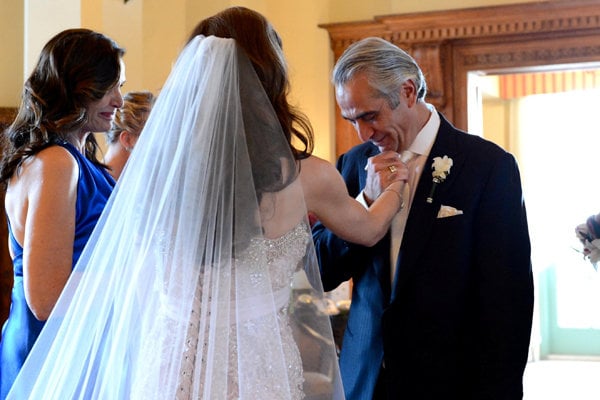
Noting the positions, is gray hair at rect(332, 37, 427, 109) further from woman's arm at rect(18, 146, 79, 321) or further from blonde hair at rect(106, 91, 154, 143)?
blonde hair at rect(106, 91, 154, 143)

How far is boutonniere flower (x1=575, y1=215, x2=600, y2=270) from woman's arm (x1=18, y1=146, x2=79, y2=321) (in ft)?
5.17

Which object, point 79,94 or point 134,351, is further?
point 79,94

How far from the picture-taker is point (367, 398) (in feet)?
8.17

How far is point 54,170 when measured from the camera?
231 centimetres

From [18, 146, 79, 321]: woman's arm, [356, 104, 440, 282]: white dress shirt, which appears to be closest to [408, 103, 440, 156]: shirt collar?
[356, 104, 440, 282]: white dress shirt

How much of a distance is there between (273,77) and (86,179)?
71 centimetres

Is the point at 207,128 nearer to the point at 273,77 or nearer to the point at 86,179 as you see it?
the point at 273,77

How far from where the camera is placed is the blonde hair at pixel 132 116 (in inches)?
126

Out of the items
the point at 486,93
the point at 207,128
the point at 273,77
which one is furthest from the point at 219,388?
the point at 486,93

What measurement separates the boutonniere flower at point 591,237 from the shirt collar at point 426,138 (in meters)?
0.64

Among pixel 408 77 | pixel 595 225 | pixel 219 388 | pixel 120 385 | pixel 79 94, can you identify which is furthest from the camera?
pixel 595 225

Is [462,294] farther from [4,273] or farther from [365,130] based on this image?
[4,273]

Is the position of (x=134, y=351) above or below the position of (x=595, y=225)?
below

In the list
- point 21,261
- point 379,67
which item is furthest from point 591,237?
point 21,261
